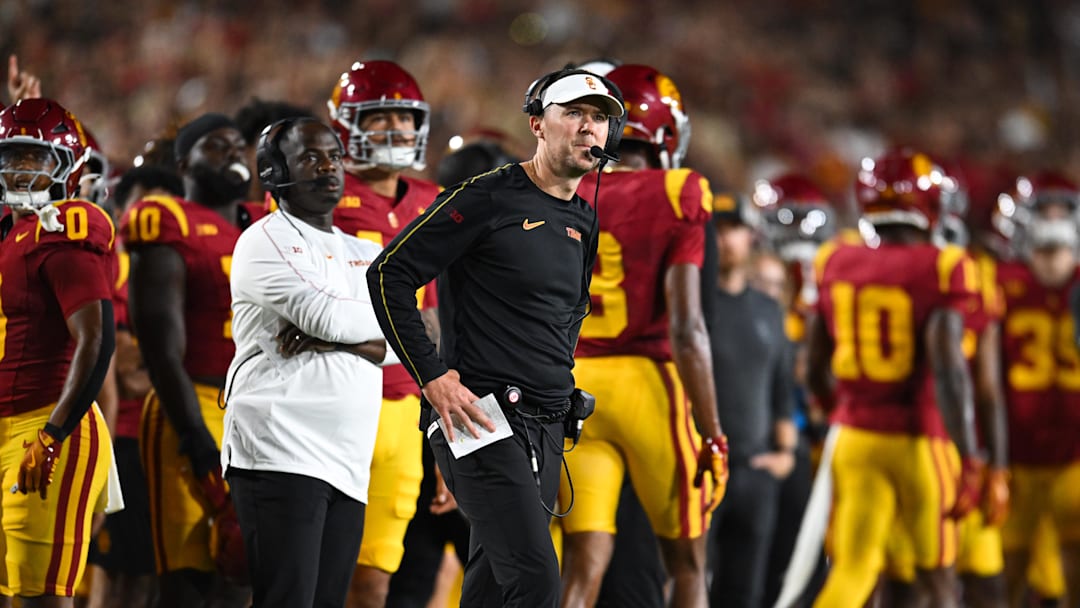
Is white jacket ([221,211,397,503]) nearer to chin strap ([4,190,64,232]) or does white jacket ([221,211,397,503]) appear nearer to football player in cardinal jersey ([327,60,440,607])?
football player in cardinal jersey ([327,60,440,607])

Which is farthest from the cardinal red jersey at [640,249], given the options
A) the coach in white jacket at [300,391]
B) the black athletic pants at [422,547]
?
the coach in white jacket at [300,391]

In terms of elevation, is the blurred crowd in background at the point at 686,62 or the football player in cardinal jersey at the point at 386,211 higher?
the blurred crowd in background at the point at 686,62

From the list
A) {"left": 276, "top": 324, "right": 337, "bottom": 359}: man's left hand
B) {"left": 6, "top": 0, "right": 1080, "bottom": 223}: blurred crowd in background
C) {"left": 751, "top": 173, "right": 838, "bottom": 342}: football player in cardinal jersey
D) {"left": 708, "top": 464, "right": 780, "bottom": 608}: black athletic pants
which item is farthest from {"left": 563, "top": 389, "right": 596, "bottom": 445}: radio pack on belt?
{"left": 6, "top": 0, "right": 1080, "bottom": 223}: blurred crowd in background

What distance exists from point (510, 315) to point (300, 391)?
770mm

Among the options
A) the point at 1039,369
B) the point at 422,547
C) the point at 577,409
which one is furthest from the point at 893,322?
the point at 577,409

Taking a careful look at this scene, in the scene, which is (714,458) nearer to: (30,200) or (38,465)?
(38,465)

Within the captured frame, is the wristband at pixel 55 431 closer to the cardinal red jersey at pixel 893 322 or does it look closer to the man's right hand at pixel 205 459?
the man's right hand at pixel 205 459

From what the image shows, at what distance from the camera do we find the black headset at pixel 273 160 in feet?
15.0

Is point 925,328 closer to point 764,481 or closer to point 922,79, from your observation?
point 764,481

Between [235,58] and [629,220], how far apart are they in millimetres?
8779

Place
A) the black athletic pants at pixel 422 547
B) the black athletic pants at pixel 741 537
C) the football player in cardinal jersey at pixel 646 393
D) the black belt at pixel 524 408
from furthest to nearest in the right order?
the black athletic pants at pixel 741 537 < the black athletic pants at pixel 422 547 < the football player in cardinal jersey at pixel 646 393 < the black belt at pixel 524 408

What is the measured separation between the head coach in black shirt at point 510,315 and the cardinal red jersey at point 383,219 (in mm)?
1056

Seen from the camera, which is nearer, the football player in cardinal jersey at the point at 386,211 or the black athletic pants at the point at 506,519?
the black athletic pants at the point at 506,519

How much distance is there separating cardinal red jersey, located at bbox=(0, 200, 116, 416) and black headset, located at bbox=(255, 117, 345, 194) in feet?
1.75
